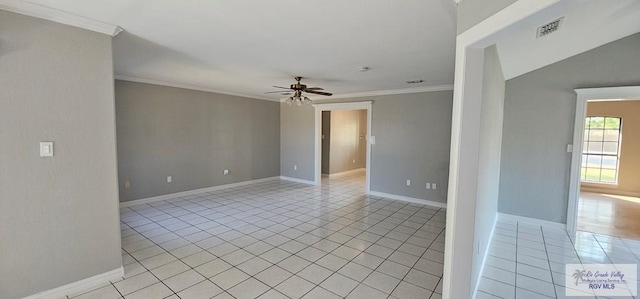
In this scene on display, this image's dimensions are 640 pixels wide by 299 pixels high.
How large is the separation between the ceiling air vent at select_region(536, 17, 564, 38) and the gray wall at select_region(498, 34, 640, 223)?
181 cm

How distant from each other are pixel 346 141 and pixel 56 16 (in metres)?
7.53

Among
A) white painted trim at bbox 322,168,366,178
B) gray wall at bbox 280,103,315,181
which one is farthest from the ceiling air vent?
white painted trim at bbox 322,168,366,178

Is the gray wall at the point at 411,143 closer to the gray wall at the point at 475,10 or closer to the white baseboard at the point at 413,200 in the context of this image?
the white baseboard at the point at 413,200

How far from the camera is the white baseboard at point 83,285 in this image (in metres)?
2.20

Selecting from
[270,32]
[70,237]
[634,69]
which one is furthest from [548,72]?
[70,237]

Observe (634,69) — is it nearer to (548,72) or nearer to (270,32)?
(548,72)

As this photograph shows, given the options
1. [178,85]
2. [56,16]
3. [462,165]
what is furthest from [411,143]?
[56,16]

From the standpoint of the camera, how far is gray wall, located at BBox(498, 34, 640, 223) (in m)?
3.66

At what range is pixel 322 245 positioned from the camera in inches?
131

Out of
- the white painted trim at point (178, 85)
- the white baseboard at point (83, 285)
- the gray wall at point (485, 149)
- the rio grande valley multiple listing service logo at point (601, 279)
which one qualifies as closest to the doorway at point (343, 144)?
the white painted trim at point (178, 85)

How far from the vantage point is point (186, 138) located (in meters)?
5.52

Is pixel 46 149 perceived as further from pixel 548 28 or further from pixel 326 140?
pixel 326 140

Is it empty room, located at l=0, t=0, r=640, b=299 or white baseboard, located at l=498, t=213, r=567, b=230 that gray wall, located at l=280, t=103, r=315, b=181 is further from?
white baseboard, located at l=498, t=213, r=567, b=230

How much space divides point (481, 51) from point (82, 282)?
365 centimetres
